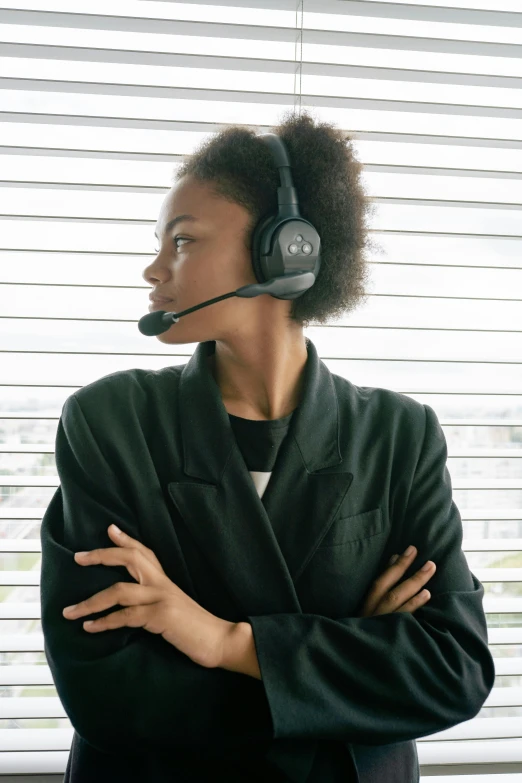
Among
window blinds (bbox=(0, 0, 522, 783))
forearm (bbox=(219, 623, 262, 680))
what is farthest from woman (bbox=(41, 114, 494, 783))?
window blinds (bbox=(0, 0, 522, 783))

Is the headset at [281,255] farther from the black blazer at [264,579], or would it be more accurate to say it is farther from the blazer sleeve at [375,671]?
the blazer sleeve at [375,671]

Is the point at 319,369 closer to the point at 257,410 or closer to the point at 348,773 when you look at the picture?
the point at 257,410

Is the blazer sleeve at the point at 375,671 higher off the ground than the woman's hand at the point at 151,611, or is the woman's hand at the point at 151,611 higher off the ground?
the woman's hand at the point at 151,611

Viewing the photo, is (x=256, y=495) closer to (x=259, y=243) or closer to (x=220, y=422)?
(x=220, y=422)

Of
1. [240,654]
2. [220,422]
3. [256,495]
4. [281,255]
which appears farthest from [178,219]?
[240,654]

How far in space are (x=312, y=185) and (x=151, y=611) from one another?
77cm

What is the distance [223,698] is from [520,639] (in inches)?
35.2

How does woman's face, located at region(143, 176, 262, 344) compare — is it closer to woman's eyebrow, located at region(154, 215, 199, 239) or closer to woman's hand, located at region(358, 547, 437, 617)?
woman's eyebrow, located at region(154, 215, 199, 239)

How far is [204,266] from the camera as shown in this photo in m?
1.21

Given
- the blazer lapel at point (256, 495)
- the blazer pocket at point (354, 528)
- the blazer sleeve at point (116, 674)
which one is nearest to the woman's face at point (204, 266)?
the blazer lapel at point (256, 495)

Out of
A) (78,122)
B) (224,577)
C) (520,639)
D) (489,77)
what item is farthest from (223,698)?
(489,77)

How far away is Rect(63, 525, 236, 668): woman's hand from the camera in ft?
3.51

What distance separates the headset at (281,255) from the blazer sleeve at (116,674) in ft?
0.87

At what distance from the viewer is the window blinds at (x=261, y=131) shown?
151 centimetres
